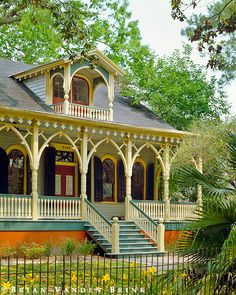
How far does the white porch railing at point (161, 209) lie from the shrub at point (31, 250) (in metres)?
5.85

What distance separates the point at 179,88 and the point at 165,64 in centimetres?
264

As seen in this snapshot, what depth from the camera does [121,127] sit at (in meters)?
23.8

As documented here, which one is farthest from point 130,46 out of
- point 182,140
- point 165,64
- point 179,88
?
point 182,140

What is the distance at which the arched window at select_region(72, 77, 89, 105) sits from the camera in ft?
81.9

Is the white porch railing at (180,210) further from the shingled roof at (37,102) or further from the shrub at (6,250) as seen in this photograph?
the shrub at (6,250)

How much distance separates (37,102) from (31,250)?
6882mm

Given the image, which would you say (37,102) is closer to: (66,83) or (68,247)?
(66,83)

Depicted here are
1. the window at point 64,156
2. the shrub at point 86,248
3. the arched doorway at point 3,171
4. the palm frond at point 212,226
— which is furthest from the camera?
the window at point 64,156

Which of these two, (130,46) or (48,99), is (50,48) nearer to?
(130,46)

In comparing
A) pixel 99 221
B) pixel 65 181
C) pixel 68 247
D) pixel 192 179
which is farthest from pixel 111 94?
pixel 192 179

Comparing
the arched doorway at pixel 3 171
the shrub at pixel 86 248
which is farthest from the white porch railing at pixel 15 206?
the shrub at pixel 86 248

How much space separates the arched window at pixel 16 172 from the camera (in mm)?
23438

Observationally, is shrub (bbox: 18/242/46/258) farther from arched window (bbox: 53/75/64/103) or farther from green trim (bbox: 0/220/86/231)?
arched window (bbox: 53/75/64/103)

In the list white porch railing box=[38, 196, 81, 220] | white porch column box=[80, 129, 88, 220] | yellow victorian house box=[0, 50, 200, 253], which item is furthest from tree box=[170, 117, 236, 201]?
white porch railing box=[38, 196, 81, 220]
